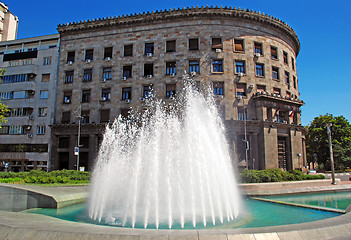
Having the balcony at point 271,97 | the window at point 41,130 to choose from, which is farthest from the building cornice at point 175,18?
the window at point 41,130

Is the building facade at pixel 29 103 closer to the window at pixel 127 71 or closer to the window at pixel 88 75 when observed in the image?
the window at pixel 88 75

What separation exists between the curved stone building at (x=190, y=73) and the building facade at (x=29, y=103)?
219 cm

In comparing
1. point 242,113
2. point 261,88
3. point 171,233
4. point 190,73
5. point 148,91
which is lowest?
point 171,233

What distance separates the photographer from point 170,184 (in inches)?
377

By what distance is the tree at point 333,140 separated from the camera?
4272cm

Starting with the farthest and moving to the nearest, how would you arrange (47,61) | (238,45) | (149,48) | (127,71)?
A: (47,61) < (127,71) < (149,48) < (238,45)

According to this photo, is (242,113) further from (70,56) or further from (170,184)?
(70,56)

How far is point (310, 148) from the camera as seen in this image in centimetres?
5012

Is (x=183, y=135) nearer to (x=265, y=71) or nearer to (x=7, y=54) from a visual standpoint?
(x=265, y=71)

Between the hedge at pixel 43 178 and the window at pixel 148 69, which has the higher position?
the window at pixel 148 69

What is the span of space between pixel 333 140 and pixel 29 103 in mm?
50380

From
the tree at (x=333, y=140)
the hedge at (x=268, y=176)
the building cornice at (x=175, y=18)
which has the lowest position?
the hedge at (x=268, y=176)

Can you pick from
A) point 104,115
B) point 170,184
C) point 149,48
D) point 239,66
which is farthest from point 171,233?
point 149,48

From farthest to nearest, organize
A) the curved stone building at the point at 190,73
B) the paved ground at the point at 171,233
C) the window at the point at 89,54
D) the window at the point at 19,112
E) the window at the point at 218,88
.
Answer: the window at the point at 19,112
the window at the point at 89,54
the window at the point at 218,88
the curved stone building at the point at 190,73
the paved ground at the point at 171,233
